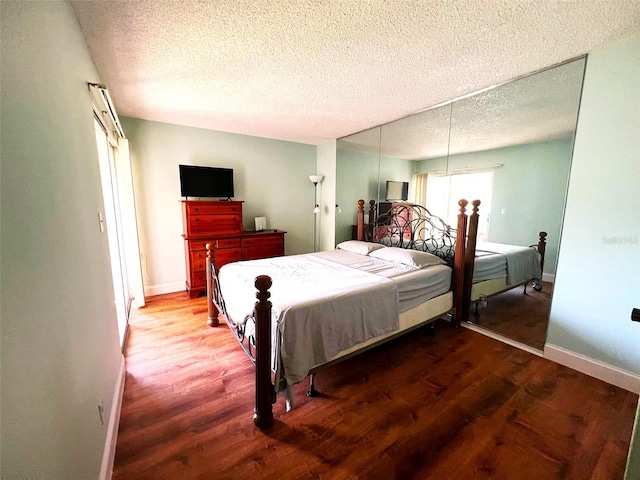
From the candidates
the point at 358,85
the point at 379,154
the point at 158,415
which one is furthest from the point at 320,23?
the point at 158,415

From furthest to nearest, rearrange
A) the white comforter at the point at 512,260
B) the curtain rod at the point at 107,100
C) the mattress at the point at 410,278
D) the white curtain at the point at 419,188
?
1. the white curtain at the point at 419,188
2. the white comforter at the point at 512,260
3. the mattress at the point at 410,278
4. the curtain rod at the point at 107,100

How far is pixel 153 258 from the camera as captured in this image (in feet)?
12.5

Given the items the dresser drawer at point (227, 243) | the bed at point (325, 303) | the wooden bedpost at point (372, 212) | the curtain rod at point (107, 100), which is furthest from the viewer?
the wooden bedpost at point (372, 212)

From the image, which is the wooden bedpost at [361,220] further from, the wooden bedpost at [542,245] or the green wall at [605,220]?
the green wall at [605,220]

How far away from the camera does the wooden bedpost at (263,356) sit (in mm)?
1564

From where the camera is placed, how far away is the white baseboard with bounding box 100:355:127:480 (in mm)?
1276

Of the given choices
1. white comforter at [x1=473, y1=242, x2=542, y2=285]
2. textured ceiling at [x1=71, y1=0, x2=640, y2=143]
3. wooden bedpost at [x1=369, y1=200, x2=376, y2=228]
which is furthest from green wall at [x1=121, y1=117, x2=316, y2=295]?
white comforter at [x1=473, y1=242, x2=542, y2=285]

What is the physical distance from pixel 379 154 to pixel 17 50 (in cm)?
367

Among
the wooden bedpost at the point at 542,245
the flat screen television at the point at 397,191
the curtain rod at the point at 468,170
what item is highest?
the curtain rod at the point at 468,170

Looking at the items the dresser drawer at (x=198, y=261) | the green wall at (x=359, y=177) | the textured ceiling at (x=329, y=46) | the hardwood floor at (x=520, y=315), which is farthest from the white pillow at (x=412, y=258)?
the dresser drawer at (x=198, y=261)

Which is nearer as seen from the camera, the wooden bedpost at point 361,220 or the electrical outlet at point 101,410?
the electrical outlet at point 101,410

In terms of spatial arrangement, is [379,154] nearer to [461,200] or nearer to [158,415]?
[461,200]

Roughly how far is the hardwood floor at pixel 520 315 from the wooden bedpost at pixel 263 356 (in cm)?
242

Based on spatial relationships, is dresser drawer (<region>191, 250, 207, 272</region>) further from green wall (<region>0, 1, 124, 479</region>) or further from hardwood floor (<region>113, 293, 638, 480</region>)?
green wall (<region>0, 1, 124, 479</region>)
